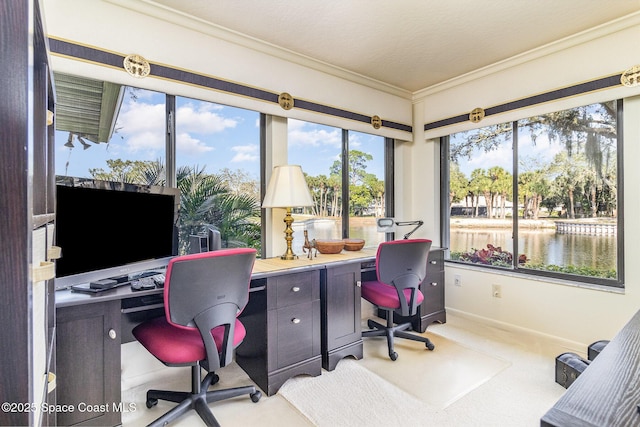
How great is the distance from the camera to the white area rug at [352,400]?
5.70ft

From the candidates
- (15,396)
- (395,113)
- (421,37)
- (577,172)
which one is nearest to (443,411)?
(15,396)

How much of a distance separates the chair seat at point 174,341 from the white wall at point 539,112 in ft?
8.21

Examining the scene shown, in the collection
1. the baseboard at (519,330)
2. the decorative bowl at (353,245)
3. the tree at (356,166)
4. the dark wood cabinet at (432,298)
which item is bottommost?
the baseboard at (519,330)

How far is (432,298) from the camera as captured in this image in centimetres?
306

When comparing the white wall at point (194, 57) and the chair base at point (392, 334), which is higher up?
the white wall at point (194, 57)

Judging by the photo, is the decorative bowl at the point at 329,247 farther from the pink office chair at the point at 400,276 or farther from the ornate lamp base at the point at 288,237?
the pink office chair at the point at 400,276

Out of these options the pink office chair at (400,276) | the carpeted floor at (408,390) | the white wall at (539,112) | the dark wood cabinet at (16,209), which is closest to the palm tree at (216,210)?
the carpeted floor at (408,390)

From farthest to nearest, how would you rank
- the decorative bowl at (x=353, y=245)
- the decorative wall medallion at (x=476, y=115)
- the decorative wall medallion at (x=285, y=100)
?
the decorative wall medallion at (x=476, y=115) → the decorative bowl at (x=353, y=245) → the decorative wall medallion at (x=285, y=100)

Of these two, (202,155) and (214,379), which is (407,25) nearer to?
(202,155)

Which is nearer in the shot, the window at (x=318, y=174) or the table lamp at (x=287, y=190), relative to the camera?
the table lamp at (x=287, y=190)

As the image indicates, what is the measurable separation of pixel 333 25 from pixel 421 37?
0.71 metres

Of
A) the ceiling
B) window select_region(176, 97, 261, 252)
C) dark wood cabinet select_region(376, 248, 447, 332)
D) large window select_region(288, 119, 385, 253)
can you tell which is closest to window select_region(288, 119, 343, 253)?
large window select_region(288, 119, 385, 253)

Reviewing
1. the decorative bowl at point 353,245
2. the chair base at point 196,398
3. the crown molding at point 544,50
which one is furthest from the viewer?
the decorative bowl at point 353,245

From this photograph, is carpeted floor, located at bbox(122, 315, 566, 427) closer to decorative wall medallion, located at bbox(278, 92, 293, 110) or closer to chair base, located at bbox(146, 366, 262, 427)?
chair base, located at bbox(146, 366, 262, 427)
